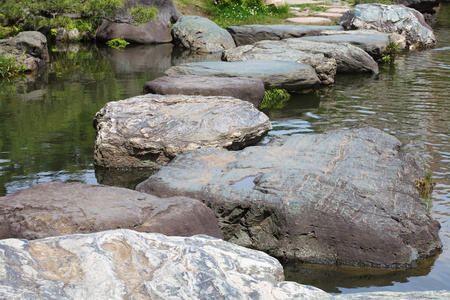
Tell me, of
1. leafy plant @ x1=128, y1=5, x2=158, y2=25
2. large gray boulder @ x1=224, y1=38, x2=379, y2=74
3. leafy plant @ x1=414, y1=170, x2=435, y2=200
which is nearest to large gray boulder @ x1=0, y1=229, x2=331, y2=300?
leafy plant @ x1=414, y1=170, x2=435, y2=200

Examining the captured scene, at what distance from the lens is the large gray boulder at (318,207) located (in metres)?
4.71

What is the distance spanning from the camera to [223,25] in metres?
19.1

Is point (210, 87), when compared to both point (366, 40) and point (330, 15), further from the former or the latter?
point (330, 15)

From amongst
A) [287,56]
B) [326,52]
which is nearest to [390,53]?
[326,52]

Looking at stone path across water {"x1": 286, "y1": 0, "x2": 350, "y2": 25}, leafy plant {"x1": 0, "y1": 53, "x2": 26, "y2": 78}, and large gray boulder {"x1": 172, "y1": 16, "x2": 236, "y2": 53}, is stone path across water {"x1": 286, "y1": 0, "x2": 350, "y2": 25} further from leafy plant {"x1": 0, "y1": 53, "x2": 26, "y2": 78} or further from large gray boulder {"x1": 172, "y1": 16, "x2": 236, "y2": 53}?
leafy plant {"x1": 0, "y1": 53, "x2": 26, "y2": 78}

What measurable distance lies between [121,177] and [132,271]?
143 inches

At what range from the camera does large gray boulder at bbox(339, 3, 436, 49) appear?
53.8ft

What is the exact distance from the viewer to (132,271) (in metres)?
3.25

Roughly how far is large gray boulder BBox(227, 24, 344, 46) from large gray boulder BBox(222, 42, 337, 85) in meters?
2.78

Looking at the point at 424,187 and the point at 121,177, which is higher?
the point at 424,187

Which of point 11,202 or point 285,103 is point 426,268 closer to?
point 11,202

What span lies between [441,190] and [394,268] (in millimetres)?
1888

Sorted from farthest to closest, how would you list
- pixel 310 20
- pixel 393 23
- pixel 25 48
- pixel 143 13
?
pixel 310 20 → pixel 393 23 → pixel 143 13 → pixel 25 48

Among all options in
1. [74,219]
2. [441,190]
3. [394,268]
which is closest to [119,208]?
[74,219]
